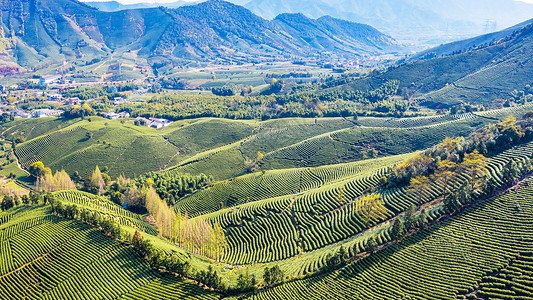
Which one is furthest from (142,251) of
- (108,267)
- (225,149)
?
(225,149)

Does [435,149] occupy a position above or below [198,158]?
above

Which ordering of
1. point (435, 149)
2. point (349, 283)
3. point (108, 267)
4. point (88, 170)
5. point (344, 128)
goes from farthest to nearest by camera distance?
point (344, 128) < point (88, 170) < point (435, 149) < point (108, 267) < point (349, 283)

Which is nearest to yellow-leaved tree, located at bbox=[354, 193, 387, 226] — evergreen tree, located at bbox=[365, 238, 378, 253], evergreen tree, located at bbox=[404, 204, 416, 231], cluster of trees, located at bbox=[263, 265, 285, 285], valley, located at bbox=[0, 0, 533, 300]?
valley, located at bbox=[0, 0, 533, 300]

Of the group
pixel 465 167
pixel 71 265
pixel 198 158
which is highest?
pixel 465 167

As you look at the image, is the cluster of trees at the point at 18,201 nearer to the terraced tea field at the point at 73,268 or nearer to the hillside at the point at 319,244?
the hillside at the point at 319,244

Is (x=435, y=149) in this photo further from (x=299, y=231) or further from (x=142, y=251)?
(x=142, y=251)

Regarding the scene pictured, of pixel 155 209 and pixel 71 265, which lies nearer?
pixel 71 265

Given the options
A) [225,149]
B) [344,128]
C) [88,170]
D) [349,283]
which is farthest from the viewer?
[344,128]

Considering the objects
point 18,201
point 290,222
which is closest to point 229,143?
point 290,222

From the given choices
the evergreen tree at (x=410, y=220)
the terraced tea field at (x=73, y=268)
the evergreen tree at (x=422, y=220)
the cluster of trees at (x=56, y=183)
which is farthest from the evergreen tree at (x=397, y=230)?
the cluster of trees at (x=56, y=183)
